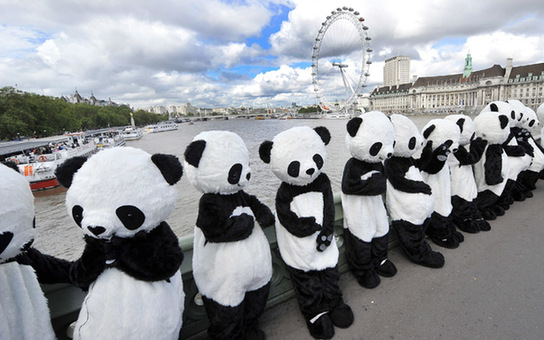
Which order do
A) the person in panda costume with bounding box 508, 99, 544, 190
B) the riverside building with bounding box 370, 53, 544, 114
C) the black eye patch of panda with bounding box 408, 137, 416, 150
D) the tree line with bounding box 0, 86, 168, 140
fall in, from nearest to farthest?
the black eye patch of panda with bounding box 408, 137, 416, 150 → the person in panda costume with bounding box 508, 99, 544, 190 → the tree line with bounding box 0, 86, 168, 140 → the riverside building with bounding box 370, 53, 544, 114

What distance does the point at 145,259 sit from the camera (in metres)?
1.40

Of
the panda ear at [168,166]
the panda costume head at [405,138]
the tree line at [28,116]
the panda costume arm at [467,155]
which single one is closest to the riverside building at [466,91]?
the panda costume arm at [467,155]

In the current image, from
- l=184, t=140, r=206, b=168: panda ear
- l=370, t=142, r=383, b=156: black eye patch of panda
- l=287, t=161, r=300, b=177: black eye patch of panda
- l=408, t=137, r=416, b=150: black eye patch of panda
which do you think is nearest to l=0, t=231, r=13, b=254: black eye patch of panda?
l=184, t=140, r=206, b=168: panda ear

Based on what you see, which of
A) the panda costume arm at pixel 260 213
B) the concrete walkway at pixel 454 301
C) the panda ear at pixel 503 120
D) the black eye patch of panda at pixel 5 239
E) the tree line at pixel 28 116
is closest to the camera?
the black eye patch of panda at pixel 5 239

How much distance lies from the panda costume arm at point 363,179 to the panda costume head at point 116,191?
Answer: 1621 millimetres

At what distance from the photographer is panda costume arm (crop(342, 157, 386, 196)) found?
7.95 feet

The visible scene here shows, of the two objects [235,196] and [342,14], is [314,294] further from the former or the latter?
[342,14]

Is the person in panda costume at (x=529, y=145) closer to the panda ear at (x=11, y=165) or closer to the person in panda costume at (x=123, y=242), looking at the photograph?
the person in panda costume at (x=123, y=242)

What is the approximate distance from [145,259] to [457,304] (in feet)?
7.83

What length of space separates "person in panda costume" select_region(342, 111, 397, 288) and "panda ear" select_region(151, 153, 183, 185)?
1.61 m

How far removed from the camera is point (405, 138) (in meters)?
2.70

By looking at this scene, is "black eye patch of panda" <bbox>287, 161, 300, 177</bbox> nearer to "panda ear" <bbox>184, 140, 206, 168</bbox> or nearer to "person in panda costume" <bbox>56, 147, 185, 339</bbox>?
"panda ear" <bbox>184, 140, 206, 168</bbox>

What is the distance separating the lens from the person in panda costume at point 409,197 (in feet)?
8.93

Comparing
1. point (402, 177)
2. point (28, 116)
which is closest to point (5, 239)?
point (402, 177)
